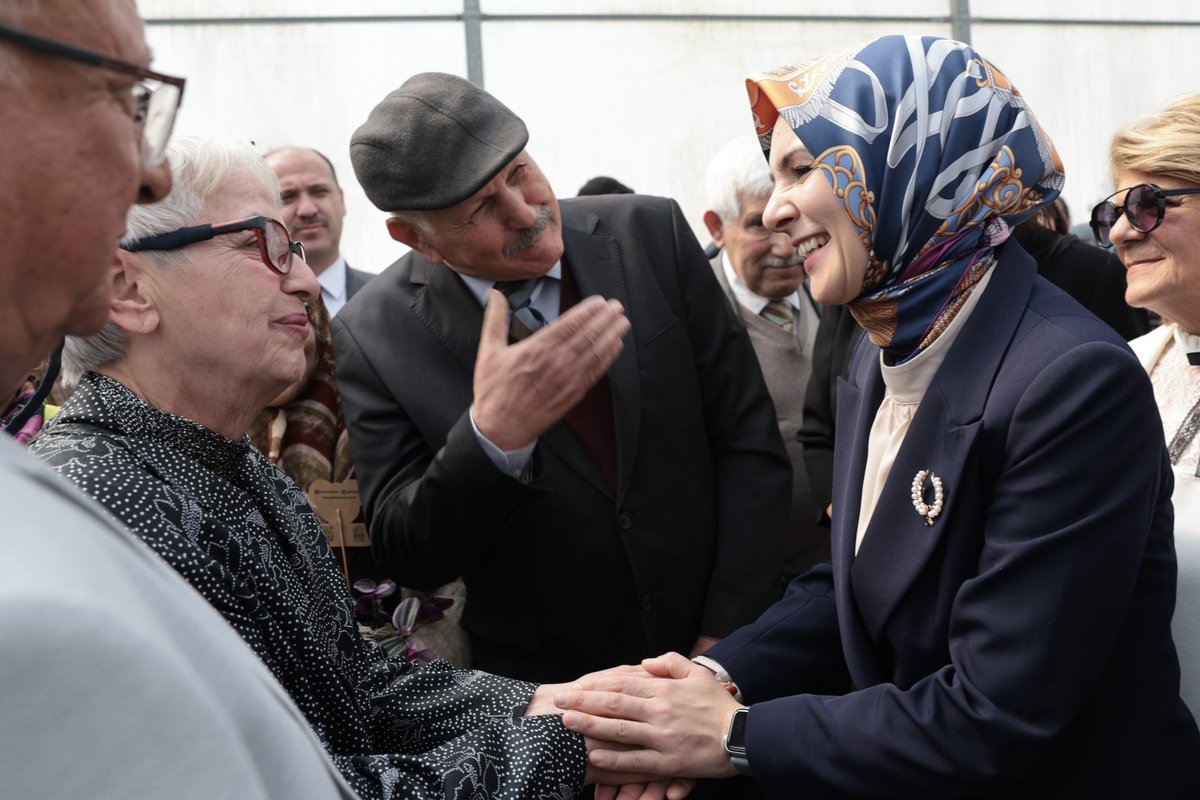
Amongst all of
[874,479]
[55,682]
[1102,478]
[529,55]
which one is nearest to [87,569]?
[55,682]

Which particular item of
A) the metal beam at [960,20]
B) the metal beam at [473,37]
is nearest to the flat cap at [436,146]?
the metal beam at [473,37]

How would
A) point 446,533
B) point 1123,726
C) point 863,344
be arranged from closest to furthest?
1. point 1123,726
2. point 863,344
3. point 446,533

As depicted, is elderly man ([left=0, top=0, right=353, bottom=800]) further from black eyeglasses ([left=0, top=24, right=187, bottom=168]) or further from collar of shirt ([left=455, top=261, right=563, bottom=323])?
collar of shirt ([left=455, top=261, right=563, bottom=323])

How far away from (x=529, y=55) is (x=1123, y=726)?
24.2ft

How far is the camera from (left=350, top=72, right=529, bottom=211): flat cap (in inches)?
115

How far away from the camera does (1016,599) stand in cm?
181

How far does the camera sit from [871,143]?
2.03 meters

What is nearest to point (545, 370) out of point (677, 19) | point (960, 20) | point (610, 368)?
point (610, 368)

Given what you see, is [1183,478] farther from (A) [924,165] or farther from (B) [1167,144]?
(A) [924,165]

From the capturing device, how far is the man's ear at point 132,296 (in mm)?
2014

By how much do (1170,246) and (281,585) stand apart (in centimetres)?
214

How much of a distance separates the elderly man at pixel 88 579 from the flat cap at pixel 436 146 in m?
1.86

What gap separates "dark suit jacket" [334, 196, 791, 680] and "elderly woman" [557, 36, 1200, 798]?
68 cm

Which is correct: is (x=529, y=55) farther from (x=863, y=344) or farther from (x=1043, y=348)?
(x=1043, y=348)
